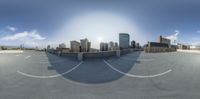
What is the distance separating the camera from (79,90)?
6.56 meters

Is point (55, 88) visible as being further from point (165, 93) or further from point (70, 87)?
point (165, 93)

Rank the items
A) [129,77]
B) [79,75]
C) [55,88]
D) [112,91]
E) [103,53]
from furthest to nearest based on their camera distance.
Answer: [103,53]
[79,75]
[129,77]
[55,88]
[112,91]

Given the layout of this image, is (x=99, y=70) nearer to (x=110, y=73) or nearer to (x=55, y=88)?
(x=110, y=73)

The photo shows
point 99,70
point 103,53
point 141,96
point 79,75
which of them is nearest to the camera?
point 141,96

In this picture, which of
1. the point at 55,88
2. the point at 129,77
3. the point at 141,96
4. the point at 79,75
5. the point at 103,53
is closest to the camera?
the point at 141,96

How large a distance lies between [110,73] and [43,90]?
371 centimetres

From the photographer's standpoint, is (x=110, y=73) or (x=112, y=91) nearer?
(x=112, y=91)

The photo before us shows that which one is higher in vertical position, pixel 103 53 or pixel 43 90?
pixel 103 53

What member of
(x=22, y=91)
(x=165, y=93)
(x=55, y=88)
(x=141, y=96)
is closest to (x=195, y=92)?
(x=165, y=93)

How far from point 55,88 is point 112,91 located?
7.76 ft

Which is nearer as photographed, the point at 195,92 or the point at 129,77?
the point at 195,92

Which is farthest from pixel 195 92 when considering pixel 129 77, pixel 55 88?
pixel 55 88

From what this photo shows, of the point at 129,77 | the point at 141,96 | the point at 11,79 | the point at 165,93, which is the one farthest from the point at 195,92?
the point at 11,79

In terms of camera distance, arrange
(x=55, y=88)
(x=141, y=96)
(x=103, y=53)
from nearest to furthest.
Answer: (x=141, y=96)
(x=55, y=88)
(x=103, y=53)
